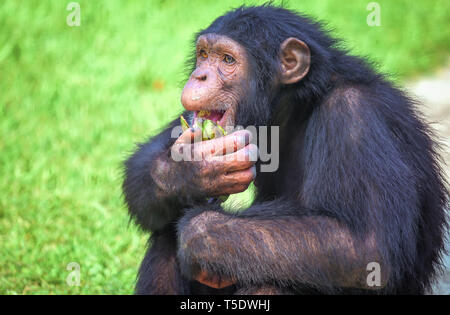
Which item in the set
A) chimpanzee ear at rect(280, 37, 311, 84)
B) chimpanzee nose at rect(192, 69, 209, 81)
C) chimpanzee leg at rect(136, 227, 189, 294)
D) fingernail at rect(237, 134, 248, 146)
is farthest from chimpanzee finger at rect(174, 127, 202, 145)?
chimpanzee leg at rect(136, 227, 189, 294)

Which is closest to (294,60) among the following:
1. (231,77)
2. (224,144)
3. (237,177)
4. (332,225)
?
(231,77)

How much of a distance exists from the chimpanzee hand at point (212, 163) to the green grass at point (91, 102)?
1.10 metres

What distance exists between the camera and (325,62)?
14.4 feet

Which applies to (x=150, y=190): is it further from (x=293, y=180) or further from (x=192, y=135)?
(x=293, y=180)

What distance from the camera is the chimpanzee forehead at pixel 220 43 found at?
14.7 feet

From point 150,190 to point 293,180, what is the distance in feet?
3.40

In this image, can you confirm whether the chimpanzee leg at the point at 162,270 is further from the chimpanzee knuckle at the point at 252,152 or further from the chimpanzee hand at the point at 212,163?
the chimpanzee knuckle at the point at 252,152

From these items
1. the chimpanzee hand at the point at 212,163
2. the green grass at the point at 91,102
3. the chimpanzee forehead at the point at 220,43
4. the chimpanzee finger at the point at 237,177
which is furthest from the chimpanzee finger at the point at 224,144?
the green grass at the point at 91,102

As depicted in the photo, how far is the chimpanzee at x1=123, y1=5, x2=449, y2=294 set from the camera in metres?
3.87

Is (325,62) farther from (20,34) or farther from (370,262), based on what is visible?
(20,34)

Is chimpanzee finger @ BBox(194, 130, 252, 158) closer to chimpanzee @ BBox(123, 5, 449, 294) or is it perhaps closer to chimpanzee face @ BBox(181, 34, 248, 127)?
chimpanzee @ BBox(123, 5, 449, 294)

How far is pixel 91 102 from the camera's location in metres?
8.48

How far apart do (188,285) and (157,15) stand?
21.1ft
